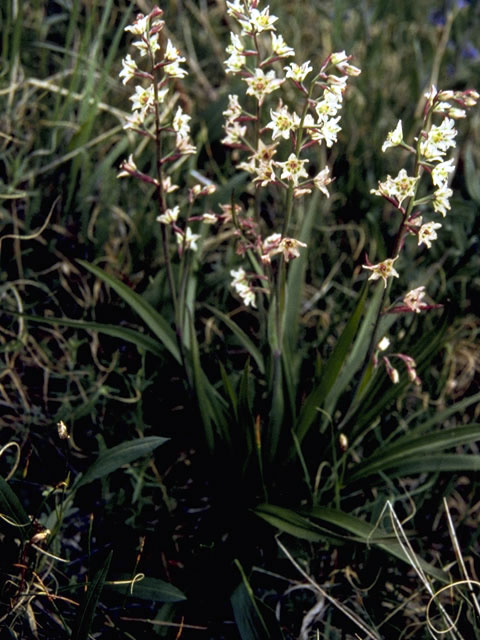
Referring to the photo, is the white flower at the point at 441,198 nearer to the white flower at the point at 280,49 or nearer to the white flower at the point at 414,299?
the white flower at the point at 414,299

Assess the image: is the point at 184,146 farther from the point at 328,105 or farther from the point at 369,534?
the point at 369,534

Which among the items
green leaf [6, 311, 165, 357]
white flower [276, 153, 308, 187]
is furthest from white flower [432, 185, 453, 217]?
green leaf [6, 311, 165, 357]

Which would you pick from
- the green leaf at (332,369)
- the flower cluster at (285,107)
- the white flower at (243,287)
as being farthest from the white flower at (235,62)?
the green leaf at (332,369)

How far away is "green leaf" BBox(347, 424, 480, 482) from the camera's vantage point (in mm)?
1974

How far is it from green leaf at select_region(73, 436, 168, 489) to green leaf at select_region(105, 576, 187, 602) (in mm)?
284

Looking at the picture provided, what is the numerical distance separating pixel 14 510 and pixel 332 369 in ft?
3.08

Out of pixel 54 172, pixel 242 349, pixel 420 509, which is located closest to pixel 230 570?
pixel 420 509

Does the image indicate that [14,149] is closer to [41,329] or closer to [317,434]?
[41,329]

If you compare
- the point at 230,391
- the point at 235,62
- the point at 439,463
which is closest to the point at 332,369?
the point at 230,391

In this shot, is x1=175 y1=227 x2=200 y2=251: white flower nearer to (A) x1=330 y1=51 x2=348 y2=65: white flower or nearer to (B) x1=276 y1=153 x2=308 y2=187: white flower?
(B) x1=276 y1=153 x2=308 y2=187: white flower

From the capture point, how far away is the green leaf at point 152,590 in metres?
1.78

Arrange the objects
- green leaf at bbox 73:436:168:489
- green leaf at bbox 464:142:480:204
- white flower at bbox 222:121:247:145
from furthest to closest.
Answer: green leaf at bbox 464:142:480:204 → green leaf at bbox 73:436:168:489 → white flower at bbox 222:121:247:145

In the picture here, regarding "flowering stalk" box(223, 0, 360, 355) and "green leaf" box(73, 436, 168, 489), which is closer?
"flowering stalk" box(223, 0, 360, 355)

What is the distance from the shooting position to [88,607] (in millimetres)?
1603
